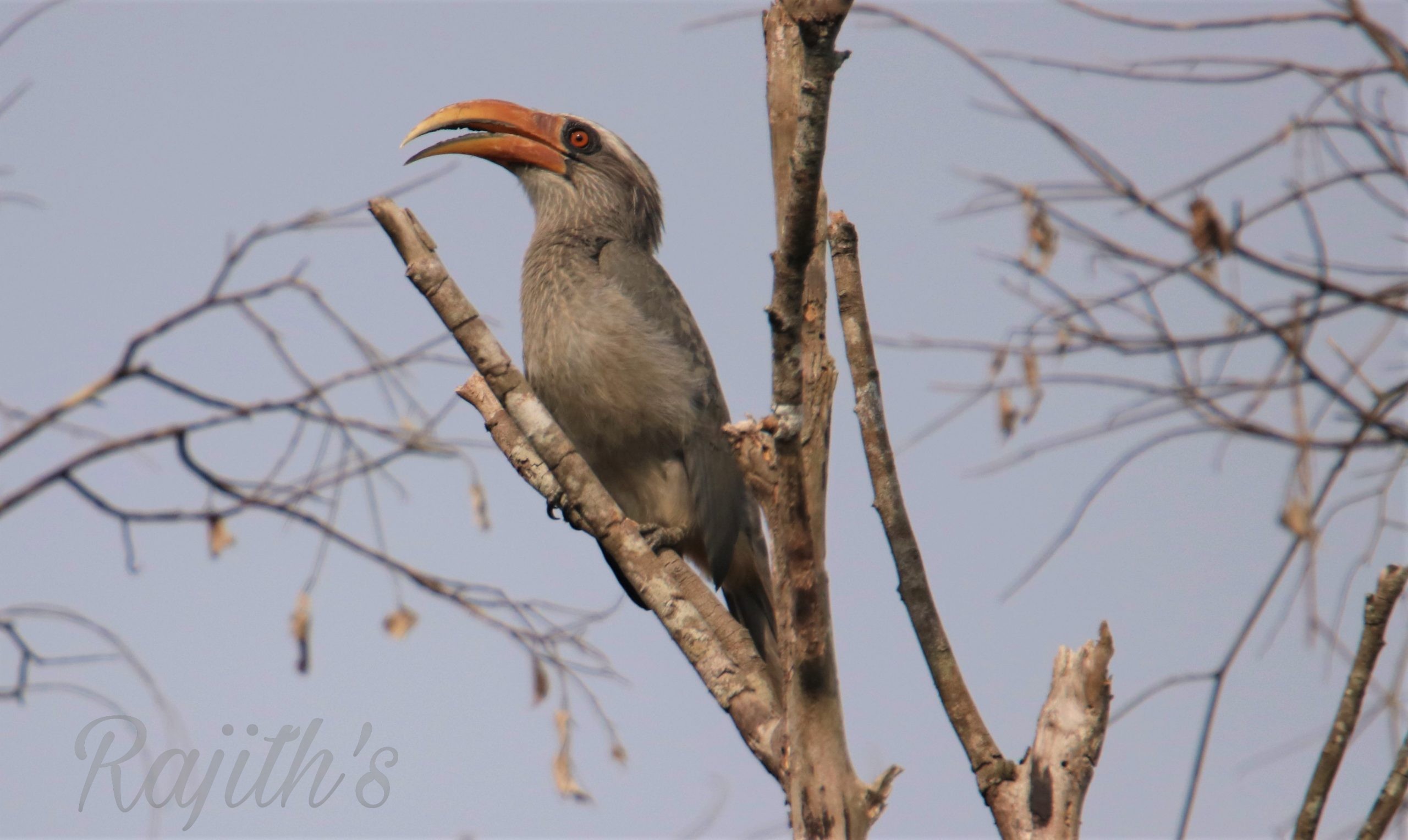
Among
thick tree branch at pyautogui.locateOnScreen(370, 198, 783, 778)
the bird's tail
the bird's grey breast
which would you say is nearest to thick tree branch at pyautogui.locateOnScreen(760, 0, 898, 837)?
thick tree branch at pyautogui.locateOnScreen(370, 198, 783, 778)

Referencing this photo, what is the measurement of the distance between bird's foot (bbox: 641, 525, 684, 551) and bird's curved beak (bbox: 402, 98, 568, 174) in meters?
2.01

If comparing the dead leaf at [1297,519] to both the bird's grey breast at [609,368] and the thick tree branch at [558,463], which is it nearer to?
the thick tree branch at [558,463]

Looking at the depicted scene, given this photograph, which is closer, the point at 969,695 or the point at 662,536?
the point at 969,695

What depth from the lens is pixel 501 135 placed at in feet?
18.4

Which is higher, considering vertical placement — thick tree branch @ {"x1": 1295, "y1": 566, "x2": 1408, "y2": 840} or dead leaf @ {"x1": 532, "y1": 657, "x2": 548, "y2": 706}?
dead leaf @ {"x1": 532, "y1": 657, "x2": 548, "y2": 706}

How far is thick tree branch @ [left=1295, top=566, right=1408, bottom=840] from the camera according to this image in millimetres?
2598

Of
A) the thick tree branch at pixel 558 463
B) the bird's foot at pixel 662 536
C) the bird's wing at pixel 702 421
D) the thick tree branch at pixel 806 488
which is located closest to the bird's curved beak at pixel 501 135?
the bird's wing at pixel 702 421

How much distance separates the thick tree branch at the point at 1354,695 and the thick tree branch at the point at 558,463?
148 centimetres

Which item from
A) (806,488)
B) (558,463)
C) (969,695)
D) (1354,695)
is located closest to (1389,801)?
(1354,695)

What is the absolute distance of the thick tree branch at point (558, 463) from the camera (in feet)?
11.7

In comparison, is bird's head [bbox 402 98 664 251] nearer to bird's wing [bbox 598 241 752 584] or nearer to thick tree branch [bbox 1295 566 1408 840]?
bird's wing [bbox 598 241 752 584]

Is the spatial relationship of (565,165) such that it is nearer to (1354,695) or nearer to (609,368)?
(609,368)

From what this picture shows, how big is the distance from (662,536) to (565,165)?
2.15 meters

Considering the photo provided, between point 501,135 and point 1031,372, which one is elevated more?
point 501,135
